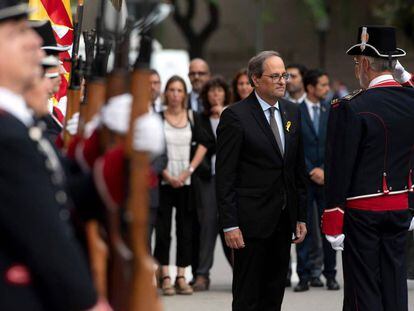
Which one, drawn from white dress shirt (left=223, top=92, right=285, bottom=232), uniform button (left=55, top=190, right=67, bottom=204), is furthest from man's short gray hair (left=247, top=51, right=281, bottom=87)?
uniform button (left=55, top=190, right=67, bottom=204)

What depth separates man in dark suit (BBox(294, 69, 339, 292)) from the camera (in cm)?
1123

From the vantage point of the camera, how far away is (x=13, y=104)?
12.7 feet

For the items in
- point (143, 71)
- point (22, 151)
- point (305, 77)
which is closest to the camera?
point (22, 151)

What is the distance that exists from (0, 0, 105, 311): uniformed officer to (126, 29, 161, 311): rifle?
24 cm

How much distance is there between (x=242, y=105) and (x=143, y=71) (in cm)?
381

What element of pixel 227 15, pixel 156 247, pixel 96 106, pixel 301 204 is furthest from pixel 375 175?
pixel 227 15

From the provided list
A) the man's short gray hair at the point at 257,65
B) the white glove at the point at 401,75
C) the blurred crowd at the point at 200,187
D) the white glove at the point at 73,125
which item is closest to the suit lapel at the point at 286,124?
the man's short gray hair at the point at 257,65

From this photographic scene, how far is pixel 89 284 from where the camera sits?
3.83m

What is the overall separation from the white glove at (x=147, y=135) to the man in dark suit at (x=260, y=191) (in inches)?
144

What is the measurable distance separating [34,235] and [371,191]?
3804 mm

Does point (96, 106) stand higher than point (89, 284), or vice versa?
point (96, 106)

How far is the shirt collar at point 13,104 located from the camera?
384cm

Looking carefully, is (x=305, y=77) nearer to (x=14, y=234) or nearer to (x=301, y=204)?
(x=301, y=204)

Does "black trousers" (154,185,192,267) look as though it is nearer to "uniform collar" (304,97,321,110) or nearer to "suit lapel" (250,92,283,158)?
"uniform collar" (304,97,321,110)
